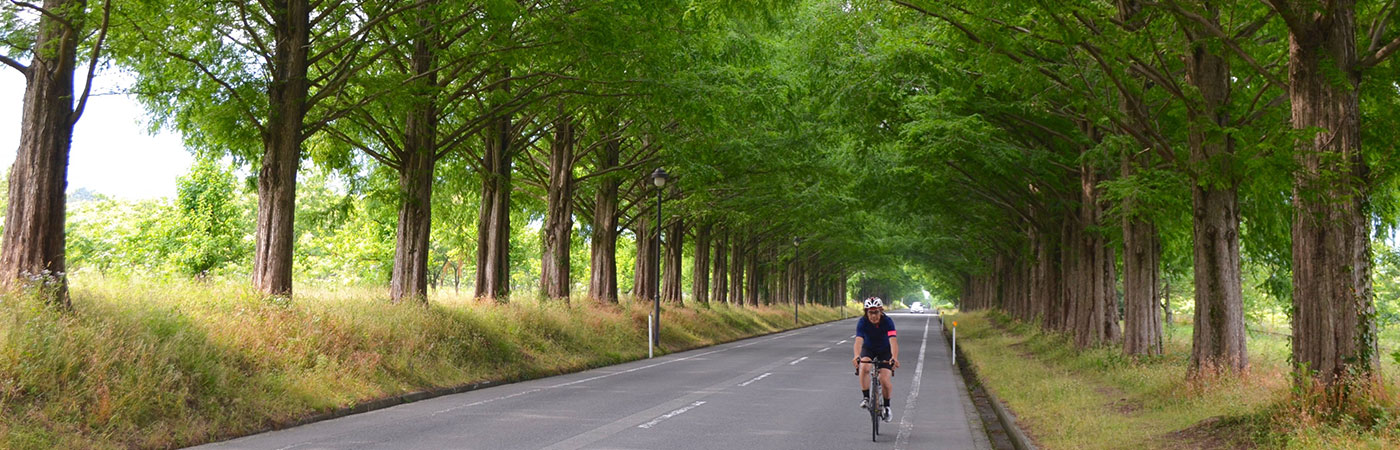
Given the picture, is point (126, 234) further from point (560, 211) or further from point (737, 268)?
point (560, 211)

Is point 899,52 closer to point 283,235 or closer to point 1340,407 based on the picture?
point 1340,407

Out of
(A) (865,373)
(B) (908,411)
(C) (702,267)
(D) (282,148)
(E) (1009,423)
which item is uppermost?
(D) (282,148)

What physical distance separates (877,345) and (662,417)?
288 centimetres

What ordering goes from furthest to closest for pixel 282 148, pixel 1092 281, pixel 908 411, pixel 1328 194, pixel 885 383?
1. pixel 1092 281
2. pixel 282 148
3. pixel 908 411
4. pixel 885 383
5. pixel 1328 194

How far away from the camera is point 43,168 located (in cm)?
1038

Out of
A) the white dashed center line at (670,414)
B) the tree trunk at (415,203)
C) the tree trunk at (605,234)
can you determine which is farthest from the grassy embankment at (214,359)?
the tree trunk at (605,234)

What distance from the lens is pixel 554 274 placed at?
26.8 m

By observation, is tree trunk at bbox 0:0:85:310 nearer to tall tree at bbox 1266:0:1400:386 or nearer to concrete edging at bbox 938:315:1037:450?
concrete edging at bbox 938:315:1037:450

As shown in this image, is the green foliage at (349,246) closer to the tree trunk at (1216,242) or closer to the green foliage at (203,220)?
the green foliage at (203,220)

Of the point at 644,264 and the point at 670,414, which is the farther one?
the point at 644,264

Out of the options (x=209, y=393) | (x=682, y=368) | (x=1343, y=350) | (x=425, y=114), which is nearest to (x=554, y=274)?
(x=682, y=368)

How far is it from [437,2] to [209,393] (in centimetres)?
692

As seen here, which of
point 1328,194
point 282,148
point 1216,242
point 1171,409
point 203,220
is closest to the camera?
point 1328,194

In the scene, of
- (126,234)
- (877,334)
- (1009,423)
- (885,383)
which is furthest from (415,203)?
(126,234)
